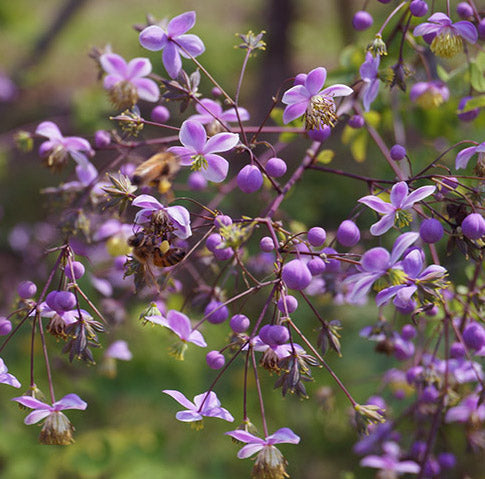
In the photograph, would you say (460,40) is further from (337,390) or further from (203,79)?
(203,79)

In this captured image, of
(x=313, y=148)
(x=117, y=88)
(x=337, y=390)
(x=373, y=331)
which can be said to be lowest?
(x=337, y=390)

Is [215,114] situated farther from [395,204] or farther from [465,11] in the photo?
[465,11]

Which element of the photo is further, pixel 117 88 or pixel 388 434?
pixel 388 434

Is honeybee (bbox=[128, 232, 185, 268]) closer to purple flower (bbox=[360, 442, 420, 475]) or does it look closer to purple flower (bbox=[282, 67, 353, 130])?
purple flower (bbox=[282, 67, 353, 130])

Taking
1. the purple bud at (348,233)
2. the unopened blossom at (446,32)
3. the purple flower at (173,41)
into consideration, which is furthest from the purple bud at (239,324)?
the unopened blossom at (446,32)

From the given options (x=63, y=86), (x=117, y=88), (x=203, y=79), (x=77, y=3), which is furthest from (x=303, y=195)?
(x=63, y=86)

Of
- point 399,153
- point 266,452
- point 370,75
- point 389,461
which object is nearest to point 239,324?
point 266,452
